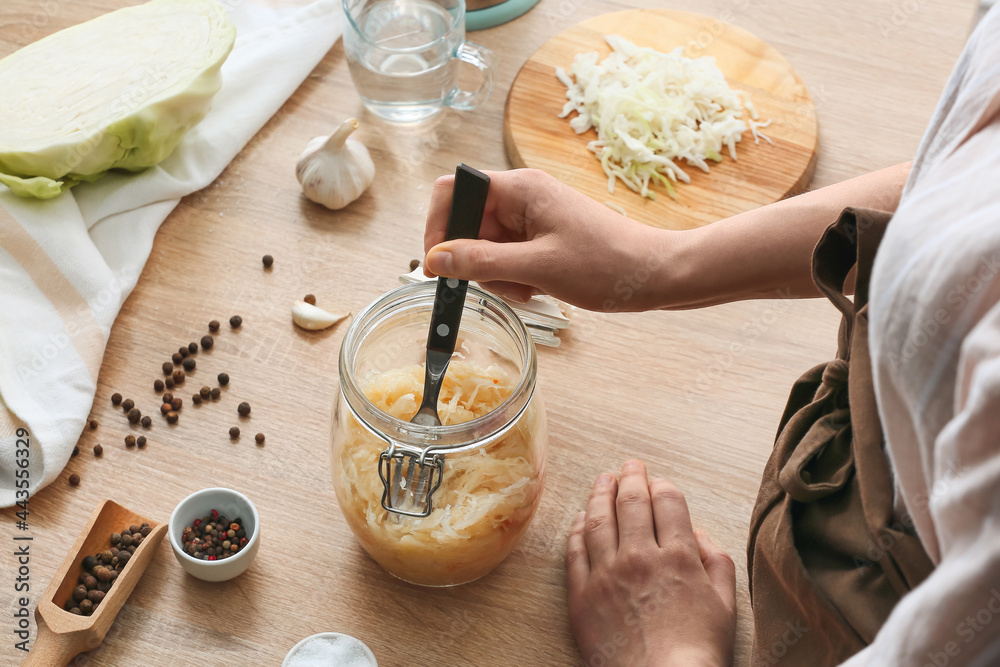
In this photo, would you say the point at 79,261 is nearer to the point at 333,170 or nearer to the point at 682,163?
the point at 333,170

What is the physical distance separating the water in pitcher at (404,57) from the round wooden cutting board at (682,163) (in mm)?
138

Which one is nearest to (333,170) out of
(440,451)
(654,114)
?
(654,114)

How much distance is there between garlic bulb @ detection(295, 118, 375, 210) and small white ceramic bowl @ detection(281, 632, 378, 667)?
69 centimetres

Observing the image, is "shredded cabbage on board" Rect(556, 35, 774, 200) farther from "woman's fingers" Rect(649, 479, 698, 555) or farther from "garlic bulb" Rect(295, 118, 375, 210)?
"woman's fingers" Rect(649, 479, 698, 555)

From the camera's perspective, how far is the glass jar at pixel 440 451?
0.79 meters

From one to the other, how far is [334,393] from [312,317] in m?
0.14

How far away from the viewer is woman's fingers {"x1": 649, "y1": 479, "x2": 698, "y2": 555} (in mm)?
960

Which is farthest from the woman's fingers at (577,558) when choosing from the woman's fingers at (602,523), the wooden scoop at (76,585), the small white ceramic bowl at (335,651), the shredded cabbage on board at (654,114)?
the shredded cabbage on board at (654,114)

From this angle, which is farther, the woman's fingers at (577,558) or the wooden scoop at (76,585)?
the woman's fingers at (577,558)

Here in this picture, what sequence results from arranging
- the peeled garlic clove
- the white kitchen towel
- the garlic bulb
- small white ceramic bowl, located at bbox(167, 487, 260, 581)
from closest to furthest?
1. small white ceramic bowl, located at bbox(167, 487, 260, 581)
2. the white kitchen towel
3. the peeled garlic clove
4. the garlic bulb

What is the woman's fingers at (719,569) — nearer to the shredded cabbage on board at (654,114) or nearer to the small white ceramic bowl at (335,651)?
the small white ceramic bowl at (335,651)

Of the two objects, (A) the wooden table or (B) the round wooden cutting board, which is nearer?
(A) the wooden table

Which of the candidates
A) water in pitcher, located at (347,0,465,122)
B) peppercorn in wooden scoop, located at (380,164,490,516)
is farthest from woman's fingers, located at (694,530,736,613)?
water in pitcher, located at (347,0,465,122)

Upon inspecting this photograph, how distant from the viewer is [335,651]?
875mm
